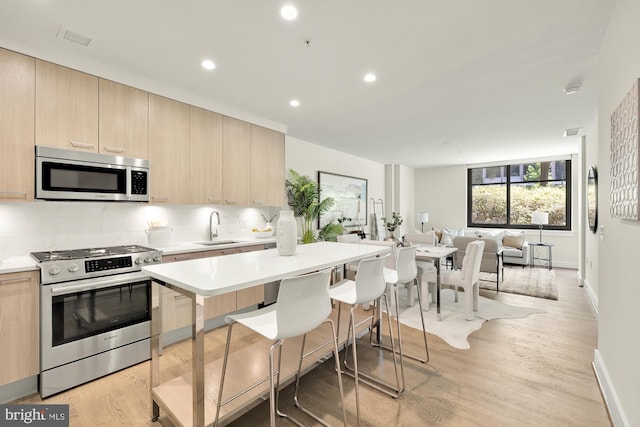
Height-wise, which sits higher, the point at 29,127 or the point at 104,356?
the point at 29,127

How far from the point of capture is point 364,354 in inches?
104

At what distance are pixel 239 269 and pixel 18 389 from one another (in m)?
1.99

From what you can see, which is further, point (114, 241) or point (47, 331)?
point (114, 241)

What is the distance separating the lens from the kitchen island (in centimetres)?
136

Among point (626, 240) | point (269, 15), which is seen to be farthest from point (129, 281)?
point (626, 240)

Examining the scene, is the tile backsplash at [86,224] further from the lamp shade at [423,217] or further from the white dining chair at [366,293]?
the lamp shade at [423,217]

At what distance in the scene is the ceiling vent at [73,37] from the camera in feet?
6.98

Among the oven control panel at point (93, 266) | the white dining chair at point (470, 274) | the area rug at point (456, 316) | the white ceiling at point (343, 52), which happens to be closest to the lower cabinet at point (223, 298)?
the oven control panel at point (93, 266)

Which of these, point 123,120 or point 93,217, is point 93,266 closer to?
point 93,217

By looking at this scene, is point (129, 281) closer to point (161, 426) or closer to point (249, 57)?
point (161, 426)

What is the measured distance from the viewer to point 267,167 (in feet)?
13.6

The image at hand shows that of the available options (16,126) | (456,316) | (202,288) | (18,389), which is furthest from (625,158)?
(18,389)

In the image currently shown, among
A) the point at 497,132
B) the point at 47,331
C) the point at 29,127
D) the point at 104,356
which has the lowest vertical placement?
the point at 104,356

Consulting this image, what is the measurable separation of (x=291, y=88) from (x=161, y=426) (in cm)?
298
